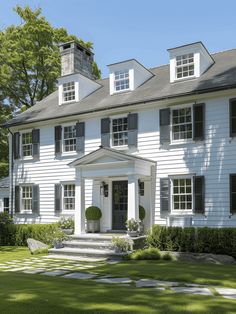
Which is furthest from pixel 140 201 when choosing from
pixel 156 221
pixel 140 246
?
pixel 140 246

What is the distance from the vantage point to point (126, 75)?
19.1 meters

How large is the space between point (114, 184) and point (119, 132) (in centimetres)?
239

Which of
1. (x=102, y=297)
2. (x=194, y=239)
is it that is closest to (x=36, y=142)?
(x=194, y=239)

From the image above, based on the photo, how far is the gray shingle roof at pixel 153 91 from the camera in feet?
52.3

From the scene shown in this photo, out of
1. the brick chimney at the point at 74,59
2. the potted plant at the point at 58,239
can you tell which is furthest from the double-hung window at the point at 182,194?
the brick chimney at the point at 74,59

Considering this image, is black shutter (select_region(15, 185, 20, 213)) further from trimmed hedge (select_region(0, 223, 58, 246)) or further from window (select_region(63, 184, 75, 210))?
window (select_region(63, 184, 75, 210))

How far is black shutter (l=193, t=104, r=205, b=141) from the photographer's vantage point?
51.3ft

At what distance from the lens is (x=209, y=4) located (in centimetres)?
1164

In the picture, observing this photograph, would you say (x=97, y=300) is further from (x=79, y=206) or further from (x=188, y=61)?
(x=188, y=61)

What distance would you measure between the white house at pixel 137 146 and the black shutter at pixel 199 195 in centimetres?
4

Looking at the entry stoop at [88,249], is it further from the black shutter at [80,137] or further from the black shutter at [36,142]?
the black shutter at [36,142]

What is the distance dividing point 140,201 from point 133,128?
317 cm

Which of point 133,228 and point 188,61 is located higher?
point 188,61

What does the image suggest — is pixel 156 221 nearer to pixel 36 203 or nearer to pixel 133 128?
pixel 133 128
